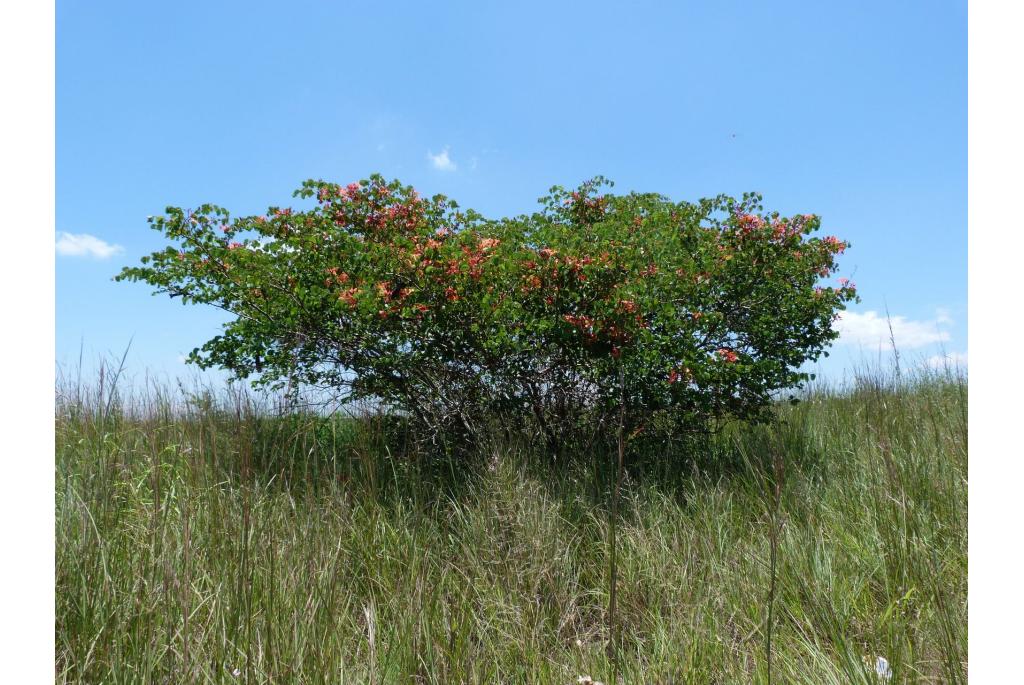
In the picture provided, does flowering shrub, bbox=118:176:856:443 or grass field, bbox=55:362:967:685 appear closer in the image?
grass field, bbox=55:362:967:685

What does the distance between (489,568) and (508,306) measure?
5.97ft

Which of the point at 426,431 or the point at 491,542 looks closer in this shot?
the point at 491,542

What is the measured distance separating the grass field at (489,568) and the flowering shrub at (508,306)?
0.55 m

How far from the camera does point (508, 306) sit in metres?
4.72

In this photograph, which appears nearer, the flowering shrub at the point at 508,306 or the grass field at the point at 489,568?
the grass field at the point at 489,568

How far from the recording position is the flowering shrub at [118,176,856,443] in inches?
194

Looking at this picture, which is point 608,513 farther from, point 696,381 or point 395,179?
point 395,179

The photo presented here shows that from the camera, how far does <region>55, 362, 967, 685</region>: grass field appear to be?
255 centimetres

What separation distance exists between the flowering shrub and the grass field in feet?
1.80

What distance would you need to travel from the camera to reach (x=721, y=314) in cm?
517

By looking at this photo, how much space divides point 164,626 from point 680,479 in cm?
389

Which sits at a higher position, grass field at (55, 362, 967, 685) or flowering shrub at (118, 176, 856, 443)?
flowering shrub at (118, 176, 856, 443)

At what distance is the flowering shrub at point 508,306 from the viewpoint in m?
4.94
